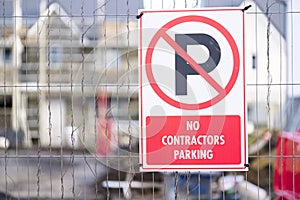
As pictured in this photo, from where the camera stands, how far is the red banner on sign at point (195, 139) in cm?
284

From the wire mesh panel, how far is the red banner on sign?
14cm

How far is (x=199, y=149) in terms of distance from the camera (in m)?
2.86

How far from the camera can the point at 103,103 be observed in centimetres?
302

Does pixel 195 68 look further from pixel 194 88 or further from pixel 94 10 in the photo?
pixel 94 10

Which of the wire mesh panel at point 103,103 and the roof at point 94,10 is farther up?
the roof at point 94,10

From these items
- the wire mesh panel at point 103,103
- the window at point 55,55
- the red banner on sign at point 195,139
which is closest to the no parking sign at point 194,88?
the red banner on sign at point 195,139

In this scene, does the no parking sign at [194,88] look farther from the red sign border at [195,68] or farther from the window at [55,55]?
the window at [55,55]

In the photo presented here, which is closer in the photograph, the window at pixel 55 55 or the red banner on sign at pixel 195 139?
the red banner on sign at pixel 195 139

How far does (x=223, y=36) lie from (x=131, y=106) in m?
0.59

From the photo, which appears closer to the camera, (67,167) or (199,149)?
(199,149)

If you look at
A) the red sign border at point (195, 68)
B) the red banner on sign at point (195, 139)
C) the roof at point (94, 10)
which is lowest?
the red banner on sign at point (195, 139)

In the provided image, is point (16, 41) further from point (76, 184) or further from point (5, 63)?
point (76, 184)

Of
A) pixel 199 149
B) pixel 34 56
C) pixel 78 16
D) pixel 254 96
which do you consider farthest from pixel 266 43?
pixel 34 56

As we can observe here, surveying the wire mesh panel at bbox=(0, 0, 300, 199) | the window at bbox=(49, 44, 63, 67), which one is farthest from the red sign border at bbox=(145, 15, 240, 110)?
the window at bbox=(49, 44, 63, 67)
